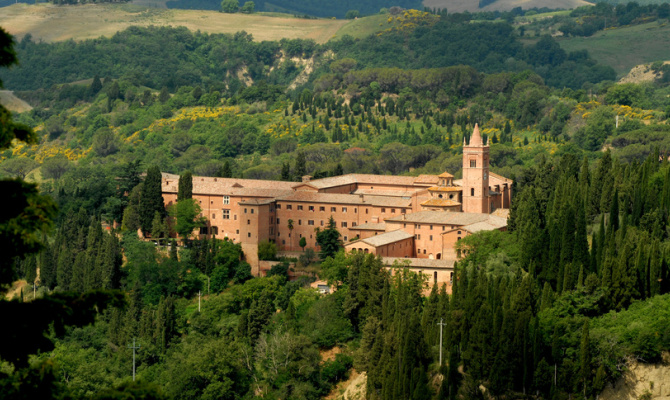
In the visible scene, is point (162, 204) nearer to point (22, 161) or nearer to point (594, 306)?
point (594, 306)

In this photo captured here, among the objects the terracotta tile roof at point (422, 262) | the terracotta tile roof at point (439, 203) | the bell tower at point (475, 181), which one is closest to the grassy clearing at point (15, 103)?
the bell tower at point (475, 181)

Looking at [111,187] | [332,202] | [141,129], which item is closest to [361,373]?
[332,202]

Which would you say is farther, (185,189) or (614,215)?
(185,189)

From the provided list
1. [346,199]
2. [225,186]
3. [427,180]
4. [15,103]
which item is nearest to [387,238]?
[346,199]

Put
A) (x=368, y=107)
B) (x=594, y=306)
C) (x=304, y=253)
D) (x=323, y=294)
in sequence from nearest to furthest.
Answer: (x=594, y=306), (x=323, y=294), (x=304, y=253), (x=368, y=107)

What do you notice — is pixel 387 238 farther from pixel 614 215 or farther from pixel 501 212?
pixel 614 215

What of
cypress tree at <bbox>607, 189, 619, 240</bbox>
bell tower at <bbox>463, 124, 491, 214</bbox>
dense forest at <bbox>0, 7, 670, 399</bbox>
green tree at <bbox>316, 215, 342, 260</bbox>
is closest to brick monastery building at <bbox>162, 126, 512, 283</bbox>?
bell tower at <bbox>463, 124, 491, 214</bbox>
